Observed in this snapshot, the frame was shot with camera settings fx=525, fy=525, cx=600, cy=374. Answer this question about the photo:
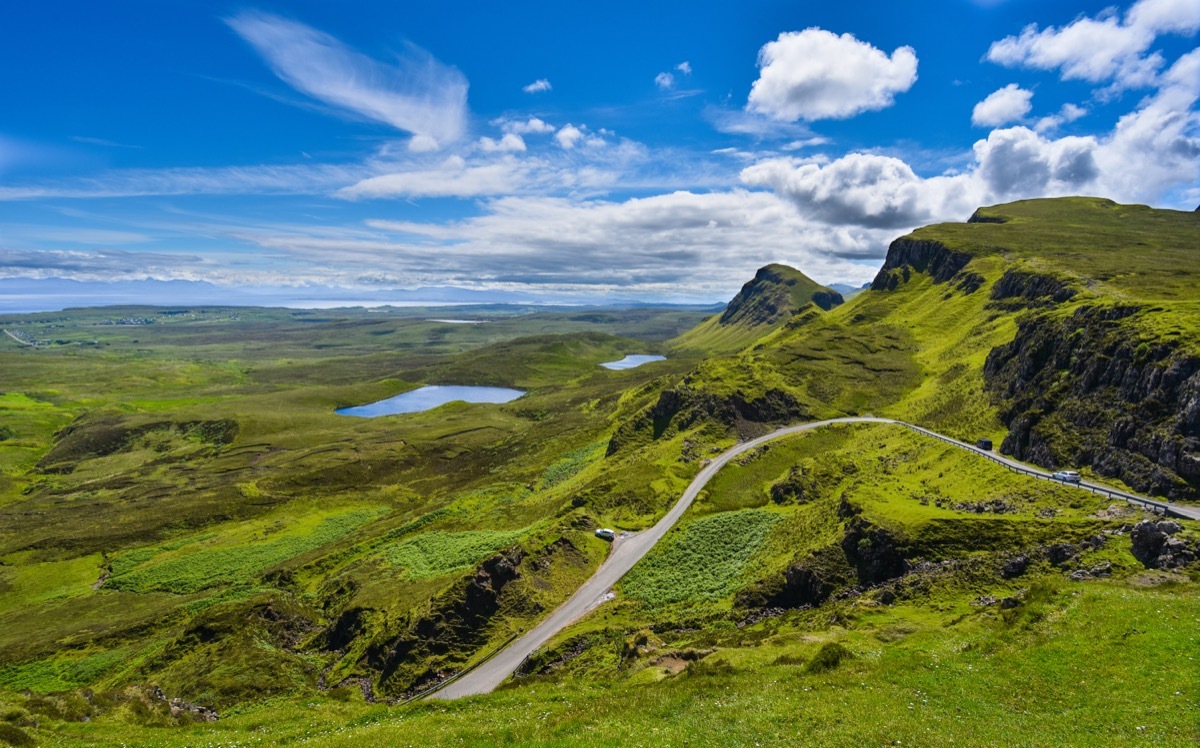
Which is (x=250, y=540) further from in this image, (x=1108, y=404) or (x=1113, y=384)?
(x=1113, y=384)

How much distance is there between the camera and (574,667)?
43.7m

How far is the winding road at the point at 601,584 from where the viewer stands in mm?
47656

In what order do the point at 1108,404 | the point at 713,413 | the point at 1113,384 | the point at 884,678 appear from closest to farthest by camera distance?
the point at 884,678 → the point at 1108,404 → the point at 1113,384 → the point at 713,413

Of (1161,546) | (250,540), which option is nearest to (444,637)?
(1161,546)

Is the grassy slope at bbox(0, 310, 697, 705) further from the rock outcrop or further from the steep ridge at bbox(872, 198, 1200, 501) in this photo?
the steep ridge at bbox(872, 198, 1200, 501)

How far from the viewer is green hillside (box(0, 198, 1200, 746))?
975 inches

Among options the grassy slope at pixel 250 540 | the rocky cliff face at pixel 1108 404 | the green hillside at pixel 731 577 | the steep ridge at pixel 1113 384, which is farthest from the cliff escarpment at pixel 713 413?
the rocky cliff face at pixel 1108 404

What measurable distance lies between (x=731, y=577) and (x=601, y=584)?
602 inches

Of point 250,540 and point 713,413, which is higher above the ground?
point 713,413

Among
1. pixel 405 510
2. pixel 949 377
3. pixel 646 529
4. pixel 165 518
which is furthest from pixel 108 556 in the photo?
pixel 949 377

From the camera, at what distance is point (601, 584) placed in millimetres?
62844

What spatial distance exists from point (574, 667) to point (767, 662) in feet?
58.7

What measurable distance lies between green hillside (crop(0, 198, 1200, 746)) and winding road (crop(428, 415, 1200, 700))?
7.22 feet

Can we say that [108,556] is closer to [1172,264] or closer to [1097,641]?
[1097,641]
